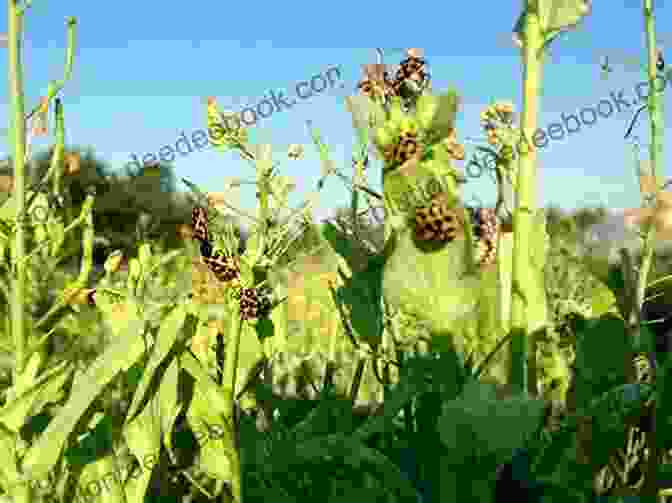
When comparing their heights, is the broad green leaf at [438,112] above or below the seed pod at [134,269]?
above

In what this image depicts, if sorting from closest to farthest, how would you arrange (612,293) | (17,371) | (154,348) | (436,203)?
(436,203)
(154,348)
(612,293)
(17,371)

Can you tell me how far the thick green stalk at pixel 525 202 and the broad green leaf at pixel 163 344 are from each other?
0.30 meters

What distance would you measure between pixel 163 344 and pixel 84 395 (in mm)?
83

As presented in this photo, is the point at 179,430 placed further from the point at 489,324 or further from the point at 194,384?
the point at 489,324

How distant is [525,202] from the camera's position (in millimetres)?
704

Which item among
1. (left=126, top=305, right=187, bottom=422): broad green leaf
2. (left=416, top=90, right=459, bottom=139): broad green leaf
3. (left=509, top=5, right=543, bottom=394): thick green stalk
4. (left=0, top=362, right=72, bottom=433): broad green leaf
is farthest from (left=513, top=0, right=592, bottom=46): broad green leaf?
(left=0, top=362, right=72, bottom=433): broad green leaf

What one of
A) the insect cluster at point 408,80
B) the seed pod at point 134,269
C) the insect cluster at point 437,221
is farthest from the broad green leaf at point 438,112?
the seed pod at point 134,269

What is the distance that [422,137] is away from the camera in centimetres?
67

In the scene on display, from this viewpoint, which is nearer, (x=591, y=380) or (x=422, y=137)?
(x=422, y=137)

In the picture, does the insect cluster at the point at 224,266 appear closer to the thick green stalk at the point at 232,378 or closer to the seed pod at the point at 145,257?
the thick green stalk at the point at 232,378

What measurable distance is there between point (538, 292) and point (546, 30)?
0.22m

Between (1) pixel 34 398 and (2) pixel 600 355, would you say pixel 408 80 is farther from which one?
(1) pixel 34 398

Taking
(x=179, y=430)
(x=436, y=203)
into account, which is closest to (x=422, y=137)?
(x=436, y=203)

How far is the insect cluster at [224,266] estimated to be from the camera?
928 mm
